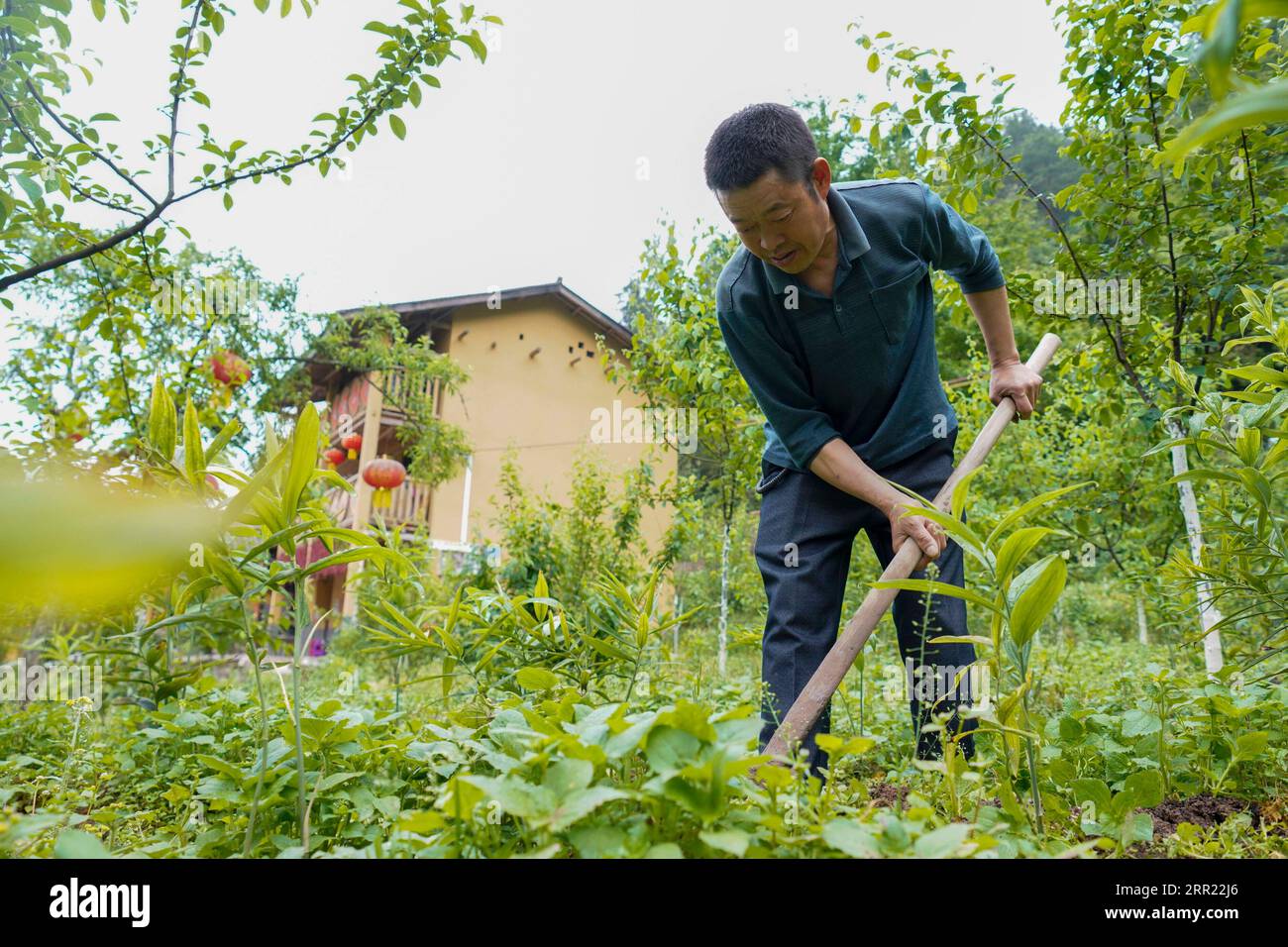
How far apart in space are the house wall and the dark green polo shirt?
12163mm

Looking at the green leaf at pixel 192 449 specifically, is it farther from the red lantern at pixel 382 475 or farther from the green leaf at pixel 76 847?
the red lantern at pixel 382 475

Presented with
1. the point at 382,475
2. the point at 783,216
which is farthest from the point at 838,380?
the point at 382,475

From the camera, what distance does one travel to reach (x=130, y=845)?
60.1 inches

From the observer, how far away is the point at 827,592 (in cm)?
235

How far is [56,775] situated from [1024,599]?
229 centimetres

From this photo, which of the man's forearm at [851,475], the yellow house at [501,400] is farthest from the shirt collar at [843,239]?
the yellow house at [501,400]

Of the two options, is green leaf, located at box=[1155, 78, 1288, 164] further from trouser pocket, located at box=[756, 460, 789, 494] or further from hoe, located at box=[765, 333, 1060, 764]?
trouser pocket, located at box=[756, 460, 789, 494]

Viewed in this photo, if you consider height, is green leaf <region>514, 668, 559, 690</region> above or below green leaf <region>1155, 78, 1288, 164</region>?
below

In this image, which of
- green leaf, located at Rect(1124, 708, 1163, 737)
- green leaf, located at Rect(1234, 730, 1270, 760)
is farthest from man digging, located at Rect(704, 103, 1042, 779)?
green leaf, located at Rect(1234, 730, 1270, 760)

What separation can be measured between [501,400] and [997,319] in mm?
13359

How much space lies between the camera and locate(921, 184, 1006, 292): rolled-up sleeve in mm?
2523

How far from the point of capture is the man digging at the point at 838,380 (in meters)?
2.24
